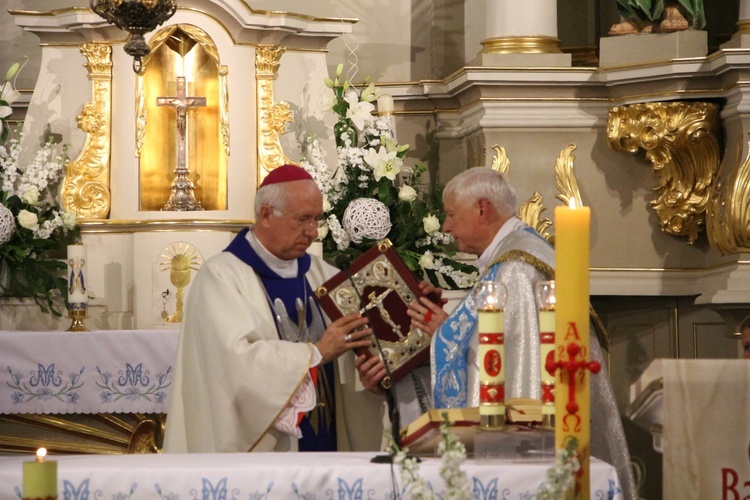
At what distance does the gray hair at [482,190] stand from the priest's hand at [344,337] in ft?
1.89

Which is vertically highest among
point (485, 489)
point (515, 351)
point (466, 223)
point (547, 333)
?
point (466, 223)

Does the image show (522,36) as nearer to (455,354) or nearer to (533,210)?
(533,210)

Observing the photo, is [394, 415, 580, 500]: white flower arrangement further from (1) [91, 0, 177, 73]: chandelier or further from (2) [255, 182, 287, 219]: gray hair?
(1) [91, 0, 177, 73]: chandelier

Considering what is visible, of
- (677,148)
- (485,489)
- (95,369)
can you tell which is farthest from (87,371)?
(485,489)

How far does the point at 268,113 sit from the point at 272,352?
2.87 metres

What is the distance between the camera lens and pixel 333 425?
509 cm

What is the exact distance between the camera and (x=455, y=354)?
447 centimetres

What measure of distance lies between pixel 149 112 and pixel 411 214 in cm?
164

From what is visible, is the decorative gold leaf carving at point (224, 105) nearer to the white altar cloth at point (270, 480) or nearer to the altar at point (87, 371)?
the altar at point (87, 371)

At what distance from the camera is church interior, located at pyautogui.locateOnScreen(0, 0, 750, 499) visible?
682cm

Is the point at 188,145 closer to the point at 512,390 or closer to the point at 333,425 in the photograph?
the point at 333,425

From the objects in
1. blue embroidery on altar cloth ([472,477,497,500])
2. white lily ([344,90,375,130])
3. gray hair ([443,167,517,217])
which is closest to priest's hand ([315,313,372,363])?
gray hair ([443,167,517,217])

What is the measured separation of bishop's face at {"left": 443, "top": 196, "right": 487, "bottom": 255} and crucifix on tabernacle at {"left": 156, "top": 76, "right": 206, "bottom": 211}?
2.61 meters

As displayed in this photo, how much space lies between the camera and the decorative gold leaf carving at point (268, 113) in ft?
23.5
